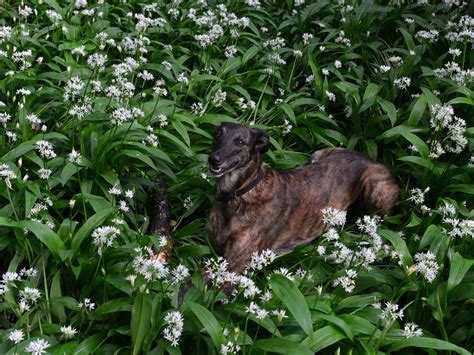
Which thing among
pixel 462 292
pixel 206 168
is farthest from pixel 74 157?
pixel 462 292

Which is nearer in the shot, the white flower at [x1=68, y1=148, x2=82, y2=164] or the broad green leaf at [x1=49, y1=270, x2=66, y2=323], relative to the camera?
the broad green leaf at [x1=49, y1=270, x2=66, y2=323]

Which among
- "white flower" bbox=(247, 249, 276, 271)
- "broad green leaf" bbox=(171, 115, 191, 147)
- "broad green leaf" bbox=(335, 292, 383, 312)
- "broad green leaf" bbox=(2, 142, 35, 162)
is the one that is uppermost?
"white flower" bbox=(247, 249, 276, 271)

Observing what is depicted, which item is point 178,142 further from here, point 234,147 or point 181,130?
point 234,147

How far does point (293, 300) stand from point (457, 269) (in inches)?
57.8

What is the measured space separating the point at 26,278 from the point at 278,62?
4.74m

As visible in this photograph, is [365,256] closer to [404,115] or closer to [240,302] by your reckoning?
[240,302]

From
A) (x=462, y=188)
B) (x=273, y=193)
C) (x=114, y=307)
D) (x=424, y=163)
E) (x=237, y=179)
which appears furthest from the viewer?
(x=424, y=163)

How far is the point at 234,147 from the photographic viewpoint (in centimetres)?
565

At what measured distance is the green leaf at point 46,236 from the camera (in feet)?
16.4

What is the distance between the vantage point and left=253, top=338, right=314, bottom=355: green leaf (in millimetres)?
4164

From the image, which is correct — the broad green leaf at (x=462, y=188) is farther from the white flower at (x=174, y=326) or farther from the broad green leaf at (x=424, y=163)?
the white flower at (x=174, y=326)

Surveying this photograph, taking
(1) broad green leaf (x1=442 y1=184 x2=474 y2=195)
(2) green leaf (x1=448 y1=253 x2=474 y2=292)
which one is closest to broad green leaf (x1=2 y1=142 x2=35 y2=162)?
(2) green leaf (x1=448 y1=253 x2=474 y2=292)

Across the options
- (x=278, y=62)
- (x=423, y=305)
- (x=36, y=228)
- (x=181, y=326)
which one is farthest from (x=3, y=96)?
(x=423, y=305)

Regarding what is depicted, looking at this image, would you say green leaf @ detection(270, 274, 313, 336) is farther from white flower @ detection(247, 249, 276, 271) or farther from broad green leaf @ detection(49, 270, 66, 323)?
broad green leaf @ detection(49, 270, 66, 323)
